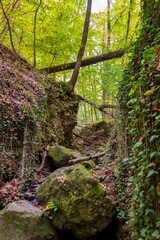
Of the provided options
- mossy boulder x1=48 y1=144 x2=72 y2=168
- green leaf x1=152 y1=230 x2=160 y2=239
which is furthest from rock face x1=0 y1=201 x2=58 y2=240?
mossy boulder x1=48 y1=144 x2=72 y2=168

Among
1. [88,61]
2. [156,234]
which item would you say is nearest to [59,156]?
[156,234]

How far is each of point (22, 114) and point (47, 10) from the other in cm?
507

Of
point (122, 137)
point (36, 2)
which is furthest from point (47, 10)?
point (122, 137)

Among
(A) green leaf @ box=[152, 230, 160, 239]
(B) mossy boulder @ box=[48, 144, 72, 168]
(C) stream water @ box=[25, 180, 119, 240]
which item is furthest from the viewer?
(B) mossy boulder @ box=[48, 144, 72, 168]

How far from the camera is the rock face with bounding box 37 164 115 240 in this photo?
353 centimetres

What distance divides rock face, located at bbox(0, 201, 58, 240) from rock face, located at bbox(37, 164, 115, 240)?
8.2 inches

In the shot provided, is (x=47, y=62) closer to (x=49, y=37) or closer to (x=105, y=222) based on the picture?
(x=49, y=37)

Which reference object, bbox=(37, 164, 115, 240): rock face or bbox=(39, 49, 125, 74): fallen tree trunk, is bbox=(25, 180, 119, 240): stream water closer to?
bbox=(37, 164, 115, 240): rock face

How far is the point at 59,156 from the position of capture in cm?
649

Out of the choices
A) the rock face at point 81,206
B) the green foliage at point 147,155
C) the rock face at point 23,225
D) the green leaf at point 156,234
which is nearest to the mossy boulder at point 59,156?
the rock face at point 81,206

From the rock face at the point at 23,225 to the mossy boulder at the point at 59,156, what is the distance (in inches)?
106

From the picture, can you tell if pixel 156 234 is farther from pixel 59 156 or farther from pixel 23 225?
pixel 59 156

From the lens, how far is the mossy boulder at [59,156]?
21.1 ft

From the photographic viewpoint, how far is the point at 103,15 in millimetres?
10219
